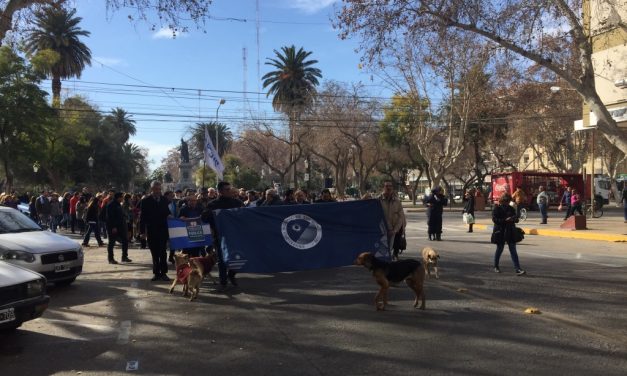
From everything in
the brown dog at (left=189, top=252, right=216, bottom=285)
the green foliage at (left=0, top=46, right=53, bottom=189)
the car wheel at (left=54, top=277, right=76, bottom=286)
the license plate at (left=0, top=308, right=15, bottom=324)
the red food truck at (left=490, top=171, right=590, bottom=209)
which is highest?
the green foliage at (left=0, top=46, right=53, bottom=189)

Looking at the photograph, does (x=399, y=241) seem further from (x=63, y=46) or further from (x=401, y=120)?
(x=63, y=46)

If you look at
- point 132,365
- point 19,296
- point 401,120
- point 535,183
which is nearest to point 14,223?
point 19,296

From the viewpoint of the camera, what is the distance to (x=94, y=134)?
180 feet

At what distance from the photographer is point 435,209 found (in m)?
17.2

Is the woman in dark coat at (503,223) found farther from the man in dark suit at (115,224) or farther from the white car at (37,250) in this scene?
the man in dark suit at (115,224)

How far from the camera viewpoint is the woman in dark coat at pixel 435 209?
16.9 metres

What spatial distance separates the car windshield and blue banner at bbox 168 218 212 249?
2.52 metres

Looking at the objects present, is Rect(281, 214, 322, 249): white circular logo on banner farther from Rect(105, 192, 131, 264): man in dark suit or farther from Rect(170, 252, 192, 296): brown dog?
Rect(105, 192, 131, 264): man in dark suit

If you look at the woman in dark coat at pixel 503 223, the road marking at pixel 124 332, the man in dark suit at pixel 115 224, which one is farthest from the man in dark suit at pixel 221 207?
the woman in dark coat at pixel 503 223

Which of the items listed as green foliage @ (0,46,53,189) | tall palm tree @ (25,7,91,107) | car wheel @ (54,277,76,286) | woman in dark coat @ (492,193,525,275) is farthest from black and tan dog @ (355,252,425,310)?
tall palm tree @ (25,7,91,107)

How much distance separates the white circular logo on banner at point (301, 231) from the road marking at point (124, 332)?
340 centimetres

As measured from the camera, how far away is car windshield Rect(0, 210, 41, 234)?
A: 9488mm

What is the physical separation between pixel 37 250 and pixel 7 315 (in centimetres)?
342

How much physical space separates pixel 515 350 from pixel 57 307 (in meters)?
6.69
